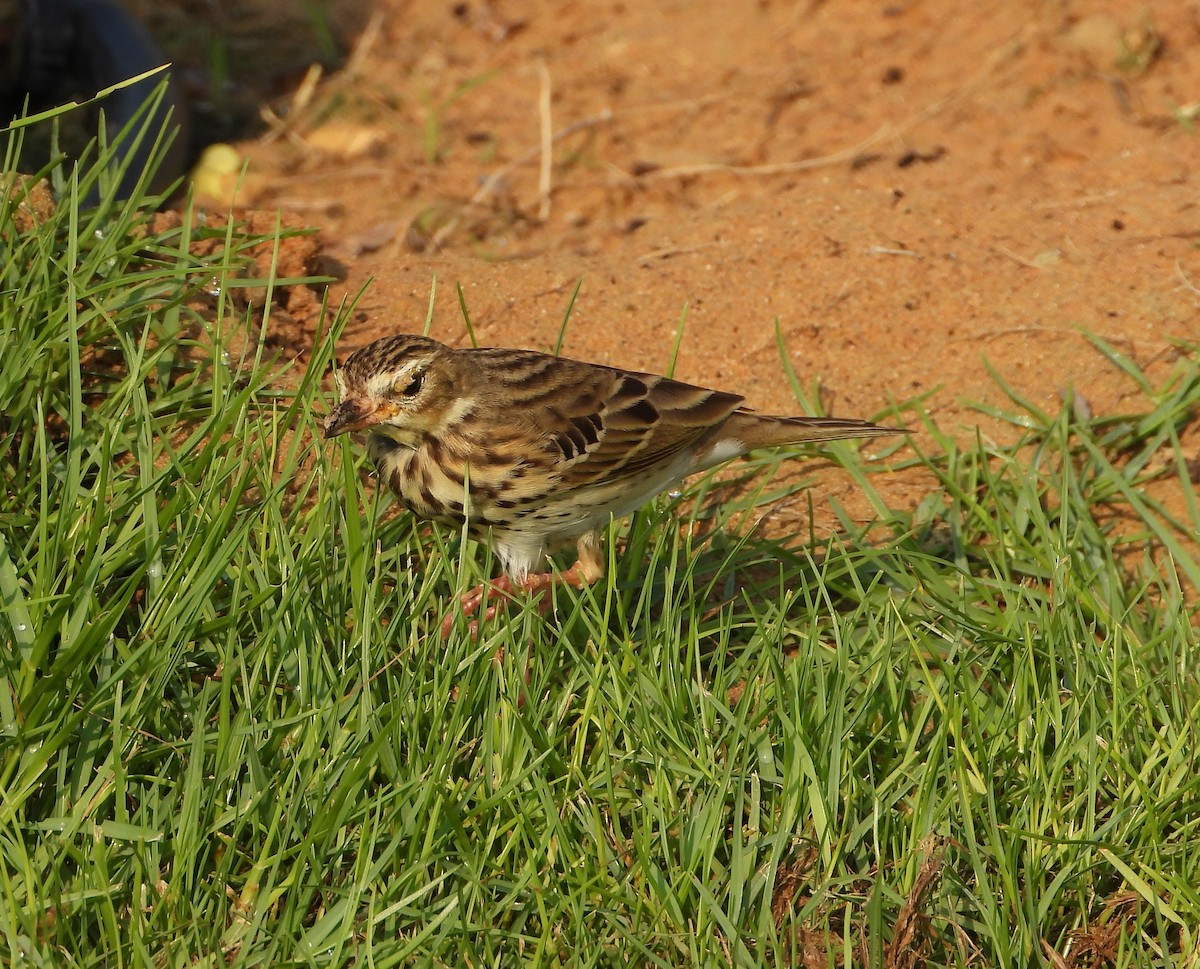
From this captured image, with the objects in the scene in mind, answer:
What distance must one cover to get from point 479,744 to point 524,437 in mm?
953

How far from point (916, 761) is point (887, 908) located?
20.7 inches

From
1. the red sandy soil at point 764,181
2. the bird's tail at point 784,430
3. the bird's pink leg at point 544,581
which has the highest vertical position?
the bird's tail at point 784,430

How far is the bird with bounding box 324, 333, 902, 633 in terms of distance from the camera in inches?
176

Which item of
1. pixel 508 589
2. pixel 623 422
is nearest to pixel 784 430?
pixel 623 422

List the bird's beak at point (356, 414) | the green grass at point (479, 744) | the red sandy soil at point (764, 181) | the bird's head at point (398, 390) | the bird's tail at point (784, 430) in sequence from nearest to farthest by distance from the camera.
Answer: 1. the green grass at point (479, 744)
2. the bird's beak at point (356, 414)
3. the bird's head at point (398, 390)
4. the bird's tail at point (784, 430)
5. the red sandy soil at point (764, 181)

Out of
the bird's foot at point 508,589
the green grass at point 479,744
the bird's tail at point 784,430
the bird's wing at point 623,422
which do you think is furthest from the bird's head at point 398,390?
the bird's tail at point 784,430

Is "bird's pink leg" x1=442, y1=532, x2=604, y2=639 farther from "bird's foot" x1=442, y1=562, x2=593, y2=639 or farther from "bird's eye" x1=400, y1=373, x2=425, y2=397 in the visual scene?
"bird's eye" x1=400, y1=373, x2=425, y2=397

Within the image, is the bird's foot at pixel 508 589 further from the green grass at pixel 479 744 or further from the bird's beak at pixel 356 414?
the bird's beak at pixel 356 414

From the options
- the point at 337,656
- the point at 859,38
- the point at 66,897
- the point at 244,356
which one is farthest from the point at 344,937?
the point at 859,38

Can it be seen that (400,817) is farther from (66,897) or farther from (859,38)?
(859,38)

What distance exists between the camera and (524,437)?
15.0 feet

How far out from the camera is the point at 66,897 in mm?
3559

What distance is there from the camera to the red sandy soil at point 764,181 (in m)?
6.25

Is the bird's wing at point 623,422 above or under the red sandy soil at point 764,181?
above
